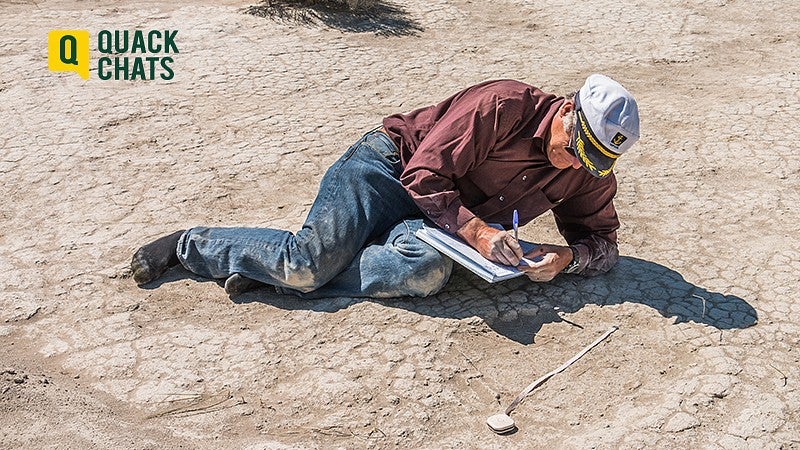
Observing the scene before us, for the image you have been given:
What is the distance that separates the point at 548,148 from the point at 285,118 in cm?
237

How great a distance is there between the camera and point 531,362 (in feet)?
11.8

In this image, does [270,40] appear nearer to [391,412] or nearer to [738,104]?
[738,104]

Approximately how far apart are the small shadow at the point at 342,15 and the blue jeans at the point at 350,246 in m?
3.43

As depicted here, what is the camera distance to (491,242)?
11.8 feet

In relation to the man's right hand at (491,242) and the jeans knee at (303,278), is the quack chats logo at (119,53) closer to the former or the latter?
the jeans knee at (303,278)

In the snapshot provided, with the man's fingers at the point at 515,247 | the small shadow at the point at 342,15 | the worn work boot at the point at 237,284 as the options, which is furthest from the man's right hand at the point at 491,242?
the small shadow at the point at 342,15

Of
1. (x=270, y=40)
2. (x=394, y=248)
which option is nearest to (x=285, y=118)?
(x=270, y=40)

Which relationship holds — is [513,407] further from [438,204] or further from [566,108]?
[566,108]

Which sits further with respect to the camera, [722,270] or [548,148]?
[722,270]

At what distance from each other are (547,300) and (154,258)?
166cm

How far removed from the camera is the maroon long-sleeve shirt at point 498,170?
11.9 ft

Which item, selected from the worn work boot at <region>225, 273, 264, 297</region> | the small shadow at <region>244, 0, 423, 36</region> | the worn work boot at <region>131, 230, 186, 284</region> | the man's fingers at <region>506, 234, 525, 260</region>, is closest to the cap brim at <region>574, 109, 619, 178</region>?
the man's fingers at <region>506, 234, 525, 260</region>

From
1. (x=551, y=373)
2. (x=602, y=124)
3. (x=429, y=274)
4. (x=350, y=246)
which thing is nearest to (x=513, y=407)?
(x=551, y=373)

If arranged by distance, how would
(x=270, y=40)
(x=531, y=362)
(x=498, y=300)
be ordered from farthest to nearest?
(x=270, y=40)
(x=498, y=300)
(x=531, y=362)
